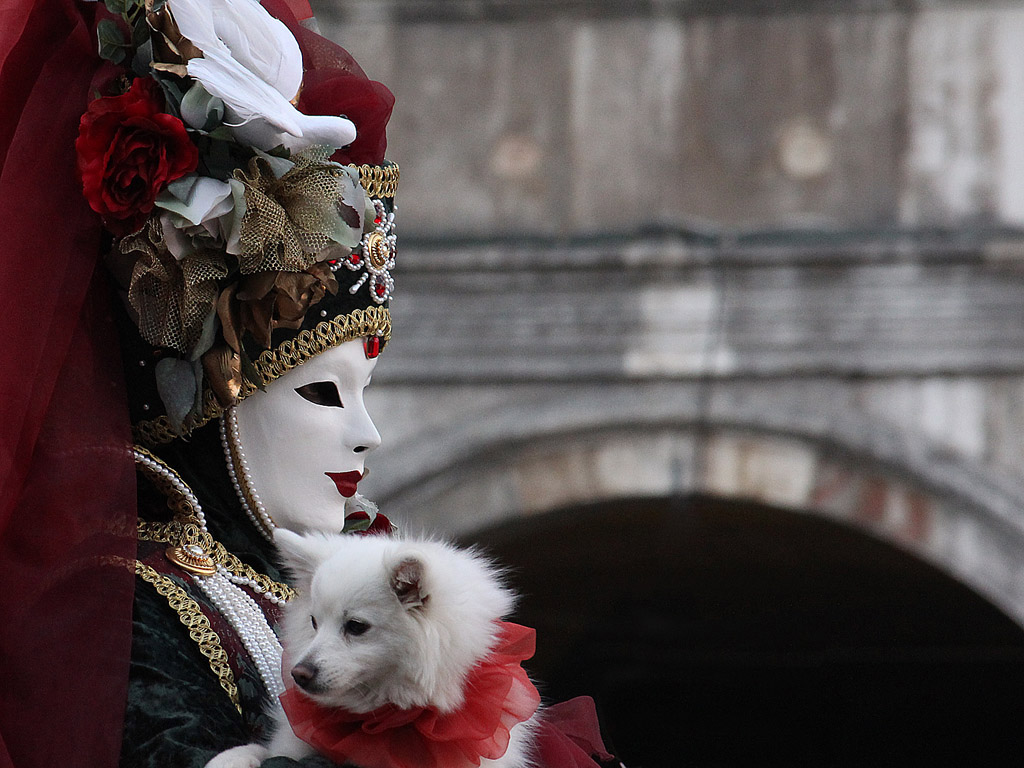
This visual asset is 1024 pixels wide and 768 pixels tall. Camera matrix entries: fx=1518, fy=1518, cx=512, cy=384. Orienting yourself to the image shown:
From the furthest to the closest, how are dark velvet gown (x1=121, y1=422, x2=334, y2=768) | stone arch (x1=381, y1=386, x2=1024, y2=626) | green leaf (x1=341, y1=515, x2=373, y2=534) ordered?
stone arch (x1=381, y1=386, x2=1024, y2=626) → green leaf (x1=341, y1=515, x2=373, y2=534) → dark velvet gown (x1=121, y1=422, x2=334, y2=768)

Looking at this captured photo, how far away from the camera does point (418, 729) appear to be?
61.1 inches

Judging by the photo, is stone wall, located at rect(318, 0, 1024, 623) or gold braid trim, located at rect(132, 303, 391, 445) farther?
stone wall, located at rect(318, 0, 1024, 623)

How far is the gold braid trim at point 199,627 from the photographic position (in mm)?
1635

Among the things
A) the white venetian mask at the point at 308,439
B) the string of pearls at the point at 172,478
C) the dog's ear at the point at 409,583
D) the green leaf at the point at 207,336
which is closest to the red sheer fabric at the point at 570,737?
the dog's ear at the point at 409,583

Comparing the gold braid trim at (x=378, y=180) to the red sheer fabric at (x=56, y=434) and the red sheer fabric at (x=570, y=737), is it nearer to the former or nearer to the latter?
the red sheer fabric at (x=56, y=434)

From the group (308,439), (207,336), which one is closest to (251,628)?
(308,439)

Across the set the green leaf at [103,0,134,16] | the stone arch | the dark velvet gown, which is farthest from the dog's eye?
the stone arch

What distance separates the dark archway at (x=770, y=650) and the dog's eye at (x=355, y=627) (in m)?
5.52

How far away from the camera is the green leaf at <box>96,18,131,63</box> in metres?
1.64

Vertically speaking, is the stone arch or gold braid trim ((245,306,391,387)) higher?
the stone arch

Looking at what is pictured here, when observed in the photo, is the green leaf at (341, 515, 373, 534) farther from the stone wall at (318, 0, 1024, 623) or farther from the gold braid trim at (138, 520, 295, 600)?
the stone wall at (318, 0, 1024, 623)

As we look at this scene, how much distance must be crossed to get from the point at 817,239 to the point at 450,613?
3910mm

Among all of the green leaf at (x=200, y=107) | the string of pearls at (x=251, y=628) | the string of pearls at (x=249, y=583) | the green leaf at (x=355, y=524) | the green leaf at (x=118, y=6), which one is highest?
the green leaf at (x=118, y=6)

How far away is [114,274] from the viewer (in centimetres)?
171
